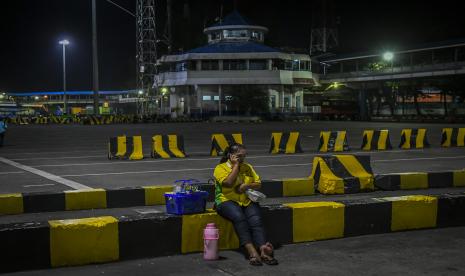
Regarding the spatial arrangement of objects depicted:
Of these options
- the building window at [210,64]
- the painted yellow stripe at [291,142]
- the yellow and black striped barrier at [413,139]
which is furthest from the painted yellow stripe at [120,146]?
the building window at [210,64]

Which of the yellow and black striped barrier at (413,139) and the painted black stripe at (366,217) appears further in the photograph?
the yellow and black striped barrier at (413,139)

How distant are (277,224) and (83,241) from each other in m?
2.41

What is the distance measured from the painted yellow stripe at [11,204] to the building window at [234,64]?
2517 inches

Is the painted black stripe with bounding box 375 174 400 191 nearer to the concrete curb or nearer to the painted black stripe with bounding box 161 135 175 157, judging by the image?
the concrete curb

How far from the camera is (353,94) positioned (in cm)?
7819

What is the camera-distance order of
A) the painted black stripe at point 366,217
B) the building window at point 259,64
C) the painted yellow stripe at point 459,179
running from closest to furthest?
1. the painted black stripe at point 366,217
2. the painted yellow stripe at point 459,179
3. the building window at point 259,64

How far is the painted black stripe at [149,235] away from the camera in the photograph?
662cm

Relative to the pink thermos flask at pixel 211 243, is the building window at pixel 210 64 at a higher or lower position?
higher

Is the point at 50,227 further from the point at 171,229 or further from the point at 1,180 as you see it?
the point at 1,180

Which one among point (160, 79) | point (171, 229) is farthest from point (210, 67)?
point (171, 229)

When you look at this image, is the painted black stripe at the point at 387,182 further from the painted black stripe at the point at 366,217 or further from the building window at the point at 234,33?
the building window at the point at 234,33

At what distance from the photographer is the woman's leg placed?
21.3 ft

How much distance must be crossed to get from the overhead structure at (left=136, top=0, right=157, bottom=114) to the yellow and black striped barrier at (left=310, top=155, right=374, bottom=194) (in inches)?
2514

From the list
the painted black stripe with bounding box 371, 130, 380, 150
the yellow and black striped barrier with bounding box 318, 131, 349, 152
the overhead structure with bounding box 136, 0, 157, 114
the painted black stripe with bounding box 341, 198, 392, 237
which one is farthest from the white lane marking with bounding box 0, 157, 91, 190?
the overhead structure with bounding box 136, 0, 157, 114
